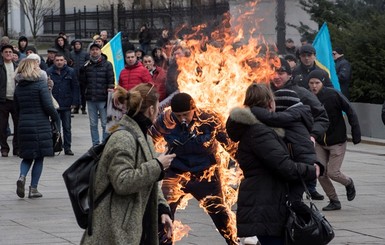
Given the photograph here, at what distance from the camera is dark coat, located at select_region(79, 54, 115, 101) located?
18359 millimetres

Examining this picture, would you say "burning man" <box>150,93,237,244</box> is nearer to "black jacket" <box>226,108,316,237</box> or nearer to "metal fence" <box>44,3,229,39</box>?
"black jacket" <box>226,108,316,237</box>

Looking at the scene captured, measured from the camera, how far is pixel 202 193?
927 centimetres

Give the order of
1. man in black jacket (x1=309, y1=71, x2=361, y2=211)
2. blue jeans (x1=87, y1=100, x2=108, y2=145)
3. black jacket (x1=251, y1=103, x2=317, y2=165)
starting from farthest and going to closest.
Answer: blue jeans (x1=87, y1=100, x2=108, y2=145), man in black jacket (x1=309, y1=71, x2=361, y2=211), black jacket (x1=251, y1=103, x2=317, y2=165)

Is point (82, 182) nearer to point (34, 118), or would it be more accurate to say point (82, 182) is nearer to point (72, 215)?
point (72, 215)

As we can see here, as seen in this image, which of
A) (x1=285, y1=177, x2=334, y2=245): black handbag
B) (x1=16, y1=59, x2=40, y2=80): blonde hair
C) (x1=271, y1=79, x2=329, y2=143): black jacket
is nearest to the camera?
(x1=285, y1=177, x2=334, y2=245): black handbag

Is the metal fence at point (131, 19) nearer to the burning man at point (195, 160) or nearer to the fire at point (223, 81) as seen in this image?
the fire at point (223, 81)

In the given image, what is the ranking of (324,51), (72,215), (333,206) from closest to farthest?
1. (72,215)
2. (333,206)
3. (324,51)

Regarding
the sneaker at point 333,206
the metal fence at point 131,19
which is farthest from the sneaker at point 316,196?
the metal fence at point 131,19

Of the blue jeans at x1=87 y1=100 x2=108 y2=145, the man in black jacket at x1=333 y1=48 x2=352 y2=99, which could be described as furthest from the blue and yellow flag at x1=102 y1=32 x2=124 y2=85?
the man in black jacket at x1=333 y1=48 x2=352 y2=99

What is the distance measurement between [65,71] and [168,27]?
15.9 meters

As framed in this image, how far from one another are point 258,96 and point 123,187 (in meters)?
1.78

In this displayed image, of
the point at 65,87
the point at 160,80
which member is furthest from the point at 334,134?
the point at 65,87

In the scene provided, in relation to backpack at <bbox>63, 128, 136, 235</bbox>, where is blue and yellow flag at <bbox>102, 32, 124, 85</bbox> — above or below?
below

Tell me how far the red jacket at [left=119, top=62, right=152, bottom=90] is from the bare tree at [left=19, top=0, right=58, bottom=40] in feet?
93.8
